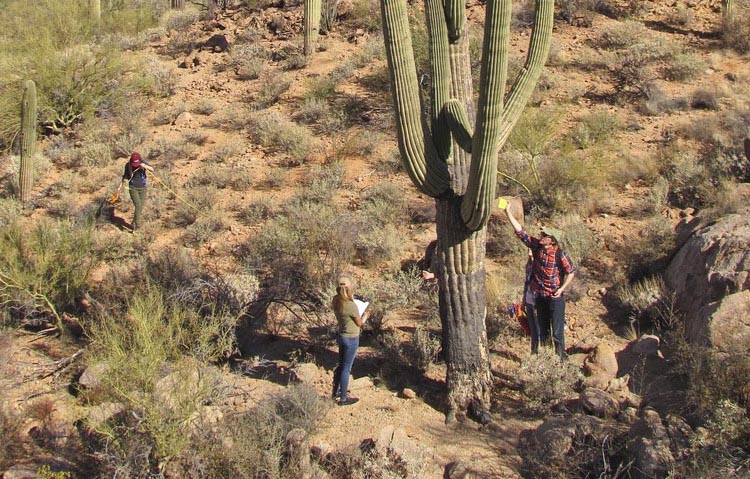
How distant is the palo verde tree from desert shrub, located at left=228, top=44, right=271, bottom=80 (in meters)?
10.5

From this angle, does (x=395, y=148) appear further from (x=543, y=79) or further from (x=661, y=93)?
(x=661, y=93)

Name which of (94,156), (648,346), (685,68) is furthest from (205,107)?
(648,346)

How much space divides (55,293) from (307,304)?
2996 millimetres

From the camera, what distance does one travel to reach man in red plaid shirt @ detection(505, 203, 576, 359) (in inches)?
278

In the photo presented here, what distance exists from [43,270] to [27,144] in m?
5.15

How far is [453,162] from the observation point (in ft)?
21.5

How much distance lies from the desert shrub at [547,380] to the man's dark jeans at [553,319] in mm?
330

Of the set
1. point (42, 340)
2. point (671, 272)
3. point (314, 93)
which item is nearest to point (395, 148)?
point (314, 93)

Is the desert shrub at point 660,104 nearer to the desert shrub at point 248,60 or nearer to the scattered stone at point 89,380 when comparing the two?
the desert shrub at point 248,60

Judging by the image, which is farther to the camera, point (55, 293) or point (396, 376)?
point (55, 293)

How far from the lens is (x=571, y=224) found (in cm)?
985

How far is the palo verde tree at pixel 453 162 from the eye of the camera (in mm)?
6406

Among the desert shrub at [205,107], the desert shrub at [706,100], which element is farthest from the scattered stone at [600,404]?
the desert shrub at [205,107]

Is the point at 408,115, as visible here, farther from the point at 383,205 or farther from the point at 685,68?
the point at 685,68
